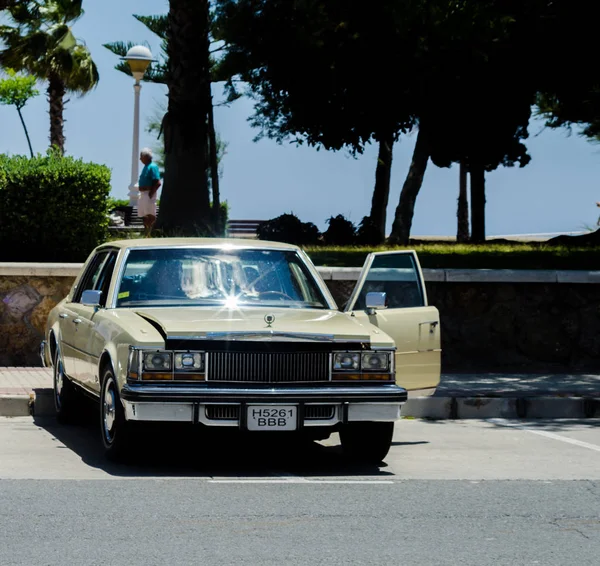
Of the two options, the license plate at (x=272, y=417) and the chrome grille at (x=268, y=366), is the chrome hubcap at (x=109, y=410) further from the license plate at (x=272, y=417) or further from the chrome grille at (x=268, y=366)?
the license plate at (x=272, y=417)

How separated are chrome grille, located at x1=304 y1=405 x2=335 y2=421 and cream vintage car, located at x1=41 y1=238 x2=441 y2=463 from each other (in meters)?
0.01

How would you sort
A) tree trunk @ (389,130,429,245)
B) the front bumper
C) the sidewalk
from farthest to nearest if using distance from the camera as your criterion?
tree trunk @ (389,130,429,245)
the sidewalk
the front bumper

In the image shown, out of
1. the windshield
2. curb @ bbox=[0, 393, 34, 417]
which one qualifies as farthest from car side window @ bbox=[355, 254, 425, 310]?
curb @ bbox=[0, 393, 34, 417]

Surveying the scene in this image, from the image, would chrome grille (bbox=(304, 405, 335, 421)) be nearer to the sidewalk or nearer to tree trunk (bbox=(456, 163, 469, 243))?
the sidewalk

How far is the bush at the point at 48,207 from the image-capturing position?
54.8ft

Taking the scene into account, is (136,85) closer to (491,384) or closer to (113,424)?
(491,384)

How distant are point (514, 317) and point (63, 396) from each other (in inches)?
263

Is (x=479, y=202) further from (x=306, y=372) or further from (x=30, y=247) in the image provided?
(x=306, y=372)

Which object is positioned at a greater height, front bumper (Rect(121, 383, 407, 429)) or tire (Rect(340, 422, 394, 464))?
front bumper (Rect(121, 383, 407, 429))

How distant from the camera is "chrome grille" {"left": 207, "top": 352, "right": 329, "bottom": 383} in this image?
818 centimetres

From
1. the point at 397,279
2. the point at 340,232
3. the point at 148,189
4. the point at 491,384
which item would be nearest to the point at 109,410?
the point at 397,279

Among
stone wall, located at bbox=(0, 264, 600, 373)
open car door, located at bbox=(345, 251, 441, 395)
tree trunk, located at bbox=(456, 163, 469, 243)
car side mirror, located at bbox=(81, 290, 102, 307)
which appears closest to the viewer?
car side mirror, located at bbox=(81, 290, 102, 307)

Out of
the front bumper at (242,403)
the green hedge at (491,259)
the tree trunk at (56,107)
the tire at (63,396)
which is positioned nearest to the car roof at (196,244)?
the tire at (63,396)

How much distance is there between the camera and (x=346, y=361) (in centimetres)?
Result: 838
